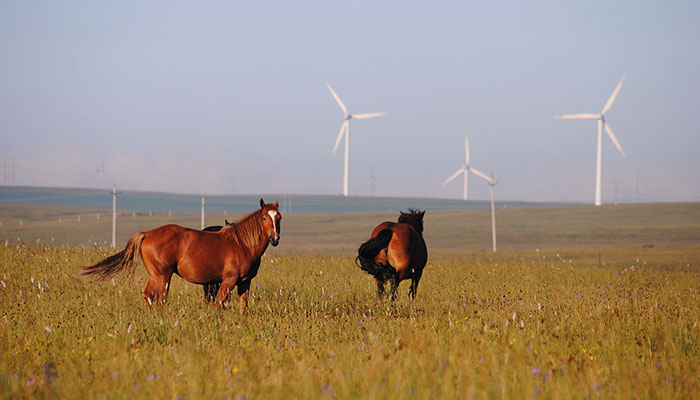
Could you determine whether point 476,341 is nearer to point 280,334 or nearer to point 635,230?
point 280,334

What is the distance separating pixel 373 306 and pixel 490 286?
16.5 feet

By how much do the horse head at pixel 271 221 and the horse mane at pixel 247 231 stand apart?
0.35ft

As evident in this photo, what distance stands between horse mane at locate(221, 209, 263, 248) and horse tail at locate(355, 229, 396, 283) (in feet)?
10.1

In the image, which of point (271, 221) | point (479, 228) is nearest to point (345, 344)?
point (271, 221)

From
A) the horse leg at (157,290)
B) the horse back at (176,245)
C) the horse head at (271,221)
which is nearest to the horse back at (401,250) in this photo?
the horse head at (271,221)

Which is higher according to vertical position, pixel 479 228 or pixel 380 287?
pixel 380 287

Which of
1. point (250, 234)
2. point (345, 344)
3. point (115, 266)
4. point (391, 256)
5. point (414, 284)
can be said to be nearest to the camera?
point (345, 344)

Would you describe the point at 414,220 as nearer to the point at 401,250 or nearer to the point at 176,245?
the point at 401,250

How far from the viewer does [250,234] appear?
1020 cm

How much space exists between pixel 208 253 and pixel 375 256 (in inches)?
162

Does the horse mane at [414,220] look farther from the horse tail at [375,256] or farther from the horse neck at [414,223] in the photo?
the horse tail at [375,256]

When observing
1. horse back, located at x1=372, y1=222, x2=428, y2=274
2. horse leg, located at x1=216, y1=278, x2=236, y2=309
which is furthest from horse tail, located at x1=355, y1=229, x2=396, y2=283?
horse leg, located at x1=216, y1=278, x2=236, y2=309

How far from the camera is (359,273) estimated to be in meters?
17.1

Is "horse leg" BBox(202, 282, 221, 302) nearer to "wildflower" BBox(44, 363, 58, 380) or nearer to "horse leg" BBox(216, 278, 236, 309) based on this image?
"horse leg" BBox(216, 278, 236, 309)
